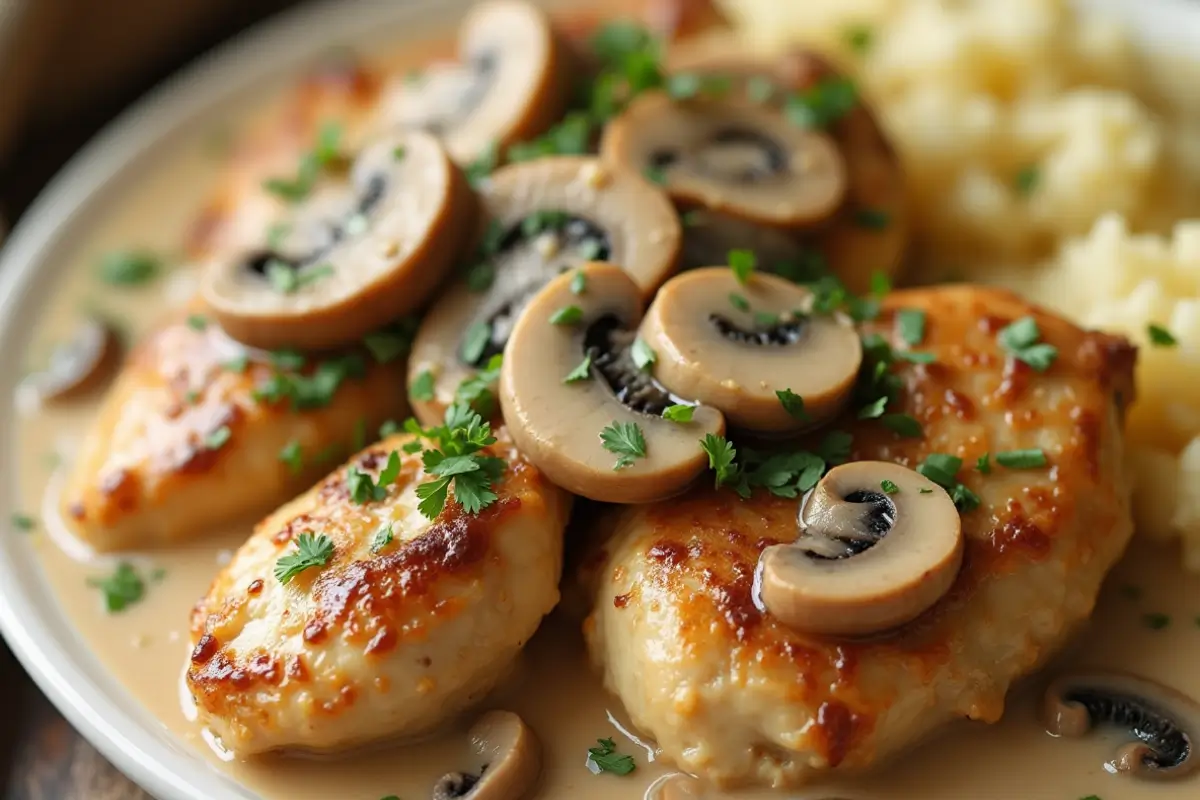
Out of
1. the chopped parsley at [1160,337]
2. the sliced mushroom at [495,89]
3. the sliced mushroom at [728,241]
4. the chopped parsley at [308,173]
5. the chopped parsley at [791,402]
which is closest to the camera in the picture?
the chopped parsley at [791,402]

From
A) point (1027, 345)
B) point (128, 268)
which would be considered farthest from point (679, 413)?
point (128, 268)

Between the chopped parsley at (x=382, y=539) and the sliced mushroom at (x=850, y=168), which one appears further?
the sliced mushroom at (x=850, y=168)

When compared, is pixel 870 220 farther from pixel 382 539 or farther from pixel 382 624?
pixel 382 624

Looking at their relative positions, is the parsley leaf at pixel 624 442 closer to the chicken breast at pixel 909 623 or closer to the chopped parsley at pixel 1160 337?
Answer: the chicken breast at pixel 909 623

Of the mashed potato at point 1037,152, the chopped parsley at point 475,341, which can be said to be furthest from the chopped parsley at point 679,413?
the mashed potato at point 1037,152

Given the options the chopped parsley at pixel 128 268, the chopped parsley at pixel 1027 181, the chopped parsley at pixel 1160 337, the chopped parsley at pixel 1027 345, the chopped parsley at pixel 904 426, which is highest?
the chopped parsley at pixel 1027 345

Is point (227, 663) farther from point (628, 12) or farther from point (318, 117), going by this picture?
point (628, 12)
